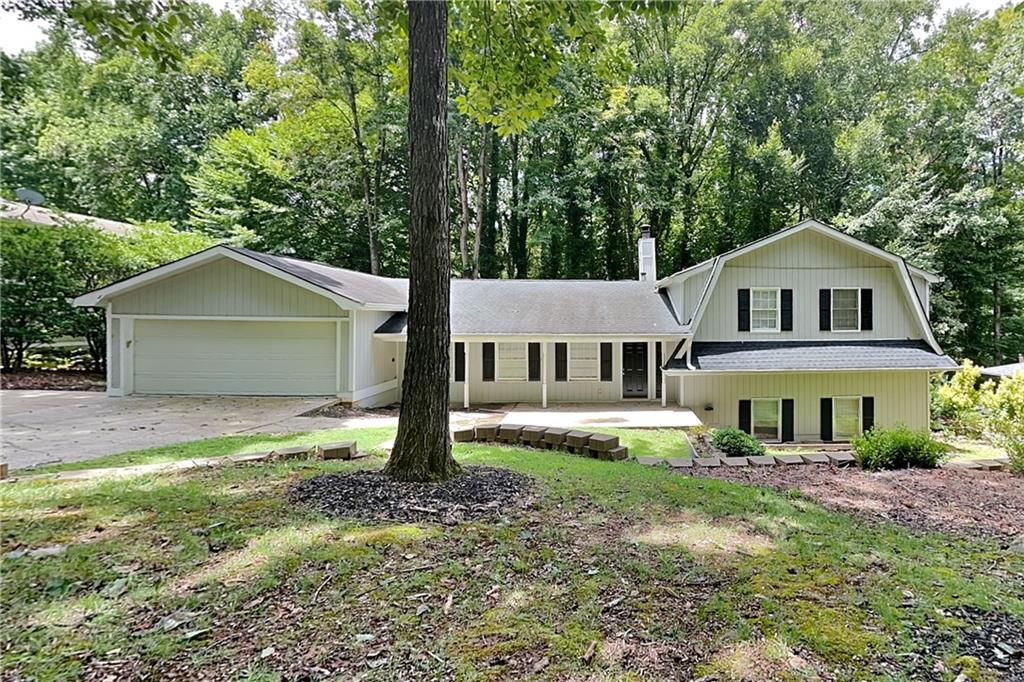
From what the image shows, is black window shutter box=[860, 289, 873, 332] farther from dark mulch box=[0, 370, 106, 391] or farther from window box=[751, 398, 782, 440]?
dark mulch box=[0, 370, 106, 391]

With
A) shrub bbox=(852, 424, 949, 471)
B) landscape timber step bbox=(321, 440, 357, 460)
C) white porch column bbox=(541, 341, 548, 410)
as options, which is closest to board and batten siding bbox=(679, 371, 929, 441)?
white porch column bbox=(541, 341, 548, 410)

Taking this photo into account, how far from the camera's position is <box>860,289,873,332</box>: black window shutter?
14016 mm

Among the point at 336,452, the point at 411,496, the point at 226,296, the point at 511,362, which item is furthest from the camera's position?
the point at 511,362

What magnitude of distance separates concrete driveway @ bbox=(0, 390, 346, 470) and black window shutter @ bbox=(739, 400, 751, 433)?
9.49 meters

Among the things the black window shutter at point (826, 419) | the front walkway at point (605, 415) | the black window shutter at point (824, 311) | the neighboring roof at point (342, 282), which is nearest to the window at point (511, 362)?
the front walkway at point (605, 415)

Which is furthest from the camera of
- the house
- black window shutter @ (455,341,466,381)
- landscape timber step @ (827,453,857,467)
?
black window shutter @ (455,341,466,381)

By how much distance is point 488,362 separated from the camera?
14.5m

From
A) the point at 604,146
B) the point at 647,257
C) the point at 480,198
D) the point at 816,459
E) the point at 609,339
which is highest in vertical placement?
the point at 604,146

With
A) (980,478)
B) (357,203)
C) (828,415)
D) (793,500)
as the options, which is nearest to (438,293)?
Result: (793,500)

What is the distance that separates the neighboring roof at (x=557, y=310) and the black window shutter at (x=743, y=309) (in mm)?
1602

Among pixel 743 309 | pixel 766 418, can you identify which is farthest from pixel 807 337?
pixel 766 418

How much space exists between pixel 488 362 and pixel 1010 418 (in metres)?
10.5

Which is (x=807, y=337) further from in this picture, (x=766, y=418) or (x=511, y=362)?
(x=511, y=362)

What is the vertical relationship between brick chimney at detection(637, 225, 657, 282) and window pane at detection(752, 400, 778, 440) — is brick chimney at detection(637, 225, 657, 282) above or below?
above
